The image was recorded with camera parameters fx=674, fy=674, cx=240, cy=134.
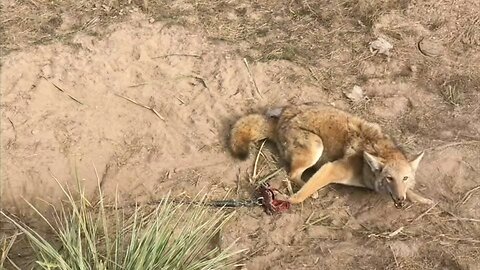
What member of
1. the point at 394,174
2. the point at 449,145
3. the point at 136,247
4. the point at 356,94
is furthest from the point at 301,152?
the point at 136,247

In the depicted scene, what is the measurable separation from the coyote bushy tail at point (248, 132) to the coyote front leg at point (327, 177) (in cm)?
62

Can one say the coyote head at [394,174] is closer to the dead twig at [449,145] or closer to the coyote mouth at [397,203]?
the coyote mouth at [397,203]

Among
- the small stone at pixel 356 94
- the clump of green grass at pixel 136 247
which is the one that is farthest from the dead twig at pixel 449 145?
the clump of green grass at pixel 136 247

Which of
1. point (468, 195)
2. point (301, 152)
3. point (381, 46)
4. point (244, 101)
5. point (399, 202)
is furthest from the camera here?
point (381, 46)

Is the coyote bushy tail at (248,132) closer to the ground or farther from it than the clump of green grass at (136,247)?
closer to the ground

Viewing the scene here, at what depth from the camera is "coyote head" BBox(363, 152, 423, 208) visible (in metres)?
5.05

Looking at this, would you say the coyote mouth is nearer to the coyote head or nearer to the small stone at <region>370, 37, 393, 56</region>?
the coyote head

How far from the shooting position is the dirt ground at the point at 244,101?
5078mm

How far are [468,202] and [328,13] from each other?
2650mm

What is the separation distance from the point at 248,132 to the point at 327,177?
2.63ft

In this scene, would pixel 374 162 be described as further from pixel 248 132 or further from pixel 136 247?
pixel 136 247

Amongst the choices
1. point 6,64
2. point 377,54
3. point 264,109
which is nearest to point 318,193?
point 264,109

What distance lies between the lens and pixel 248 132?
566cm

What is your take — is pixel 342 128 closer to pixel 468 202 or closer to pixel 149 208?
pixel 468 202
